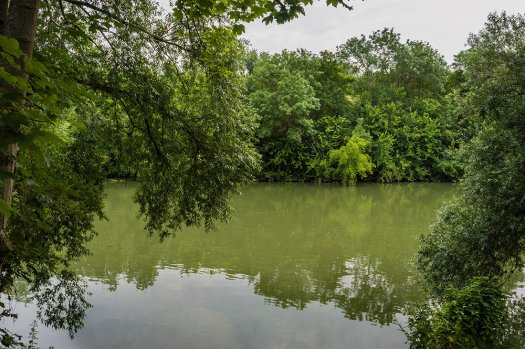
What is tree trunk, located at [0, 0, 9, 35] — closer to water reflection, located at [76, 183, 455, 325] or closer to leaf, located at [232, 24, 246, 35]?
leaf, located at [232, 24, 246, 35]

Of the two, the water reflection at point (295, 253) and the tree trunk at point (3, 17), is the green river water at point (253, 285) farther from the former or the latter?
the tree trunk at point (3, 17)

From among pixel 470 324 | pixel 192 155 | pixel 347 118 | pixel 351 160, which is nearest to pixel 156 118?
pixel 192 155

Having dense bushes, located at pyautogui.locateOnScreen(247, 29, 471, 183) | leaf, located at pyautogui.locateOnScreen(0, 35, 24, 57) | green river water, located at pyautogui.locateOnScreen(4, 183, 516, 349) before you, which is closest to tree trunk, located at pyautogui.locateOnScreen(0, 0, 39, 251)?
leaf, located at pyautogui.locateOnScreen(0, 35, 24, 57)

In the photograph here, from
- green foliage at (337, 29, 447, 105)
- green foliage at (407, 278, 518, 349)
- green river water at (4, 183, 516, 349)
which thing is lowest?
green river water at (4, 183, 516, 349)

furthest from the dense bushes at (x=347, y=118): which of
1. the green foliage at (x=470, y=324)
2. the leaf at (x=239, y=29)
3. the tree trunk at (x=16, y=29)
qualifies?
the tree trunk at (x=16, y=29)

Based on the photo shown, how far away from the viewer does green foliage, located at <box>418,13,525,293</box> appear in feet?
23.4

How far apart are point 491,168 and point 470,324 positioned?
3.35 metres

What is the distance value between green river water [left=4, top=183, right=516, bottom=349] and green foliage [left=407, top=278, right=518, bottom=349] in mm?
2544

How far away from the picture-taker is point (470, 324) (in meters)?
5.36

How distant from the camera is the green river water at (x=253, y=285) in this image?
8.10 metres

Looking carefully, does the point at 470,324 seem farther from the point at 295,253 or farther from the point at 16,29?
the point at 295,253

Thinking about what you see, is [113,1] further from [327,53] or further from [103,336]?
[327,53]

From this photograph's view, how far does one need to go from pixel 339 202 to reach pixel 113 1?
2053 cm

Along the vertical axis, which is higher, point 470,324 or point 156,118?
point 156,118
